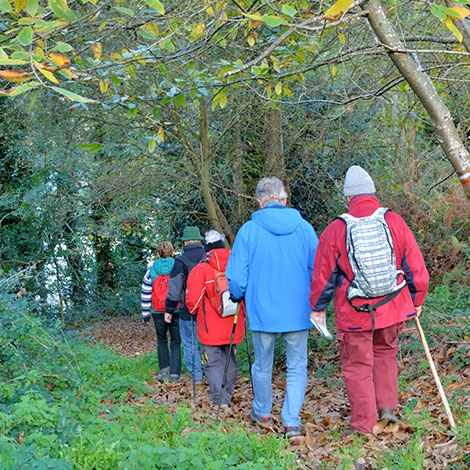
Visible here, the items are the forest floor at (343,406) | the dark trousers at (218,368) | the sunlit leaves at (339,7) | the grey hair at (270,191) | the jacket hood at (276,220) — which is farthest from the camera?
the dark trousers at (218,368)

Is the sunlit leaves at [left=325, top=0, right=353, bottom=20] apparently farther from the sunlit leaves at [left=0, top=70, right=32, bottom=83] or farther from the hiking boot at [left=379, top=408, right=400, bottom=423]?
the hiking boot at [left=379, top=408, right=400, bottom=423]

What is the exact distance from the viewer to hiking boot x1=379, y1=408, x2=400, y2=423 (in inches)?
221

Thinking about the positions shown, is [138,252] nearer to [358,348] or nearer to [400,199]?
[400,199]

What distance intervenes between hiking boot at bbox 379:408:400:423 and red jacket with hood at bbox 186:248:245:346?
6.99ft

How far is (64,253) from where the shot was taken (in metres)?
19.5

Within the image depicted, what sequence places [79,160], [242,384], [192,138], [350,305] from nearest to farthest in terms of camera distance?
1. [350,305]
2. [242,384]
3. [192,138]
4. [79,160]

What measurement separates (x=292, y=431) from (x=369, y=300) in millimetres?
1529

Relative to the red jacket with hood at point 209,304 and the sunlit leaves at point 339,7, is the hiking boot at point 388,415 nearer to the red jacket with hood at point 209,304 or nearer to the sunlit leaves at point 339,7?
the red jacket with hood at point 209,304

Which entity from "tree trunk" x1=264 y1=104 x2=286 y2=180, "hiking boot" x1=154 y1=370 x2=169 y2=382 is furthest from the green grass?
"tree trunk" x1=264 y1=104 x2=286 y2=180

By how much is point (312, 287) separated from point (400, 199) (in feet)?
21.1

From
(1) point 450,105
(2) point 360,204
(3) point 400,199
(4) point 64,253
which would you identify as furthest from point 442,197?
(4) point 64,253

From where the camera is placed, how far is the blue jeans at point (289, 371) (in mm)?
5992

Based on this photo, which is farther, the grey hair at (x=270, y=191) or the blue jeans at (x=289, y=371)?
the grey hair at (x=270, y=191)

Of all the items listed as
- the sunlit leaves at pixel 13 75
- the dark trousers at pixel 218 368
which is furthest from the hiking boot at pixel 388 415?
the sunlit leaves at pixel 13 75
